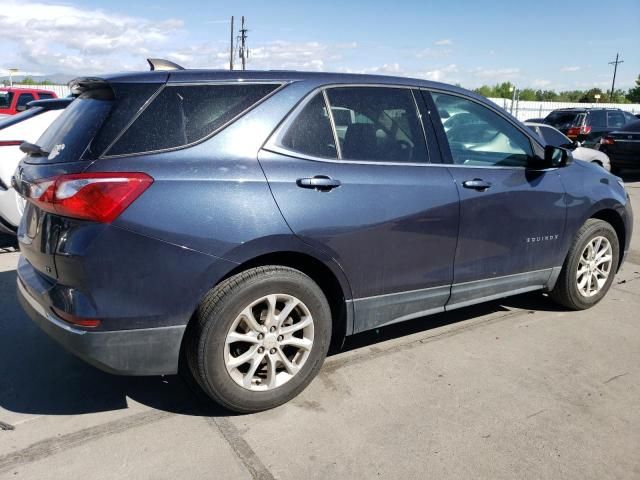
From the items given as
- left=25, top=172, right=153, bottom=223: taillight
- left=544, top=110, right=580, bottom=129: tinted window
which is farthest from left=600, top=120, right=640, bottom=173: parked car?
left=25, top=172, right=153, bottom=223: taillight

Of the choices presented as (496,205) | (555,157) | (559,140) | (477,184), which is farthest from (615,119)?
(477,184)

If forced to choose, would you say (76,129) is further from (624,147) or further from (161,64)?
(624,147)

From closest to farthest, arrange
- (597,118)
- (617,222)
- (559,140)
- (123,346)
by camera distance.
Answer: (123,346)
(617,222)
(559,140)
(597,118)

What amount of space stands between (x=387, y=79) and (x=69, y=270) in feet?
7.01

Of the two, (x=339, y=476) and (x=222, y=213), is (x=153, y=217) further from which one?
(x=339, y=476)

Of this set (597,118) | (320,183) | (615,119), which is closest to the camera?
(320,183)

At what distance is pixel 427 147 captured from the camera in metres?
3.47

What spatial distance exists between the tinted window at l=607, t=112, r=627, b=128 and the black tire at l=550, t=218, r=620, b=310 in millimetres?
13118

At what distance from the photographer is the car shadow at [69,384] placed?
118 inches

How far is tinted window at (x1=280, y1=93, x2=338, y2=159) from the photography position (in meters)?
2.94

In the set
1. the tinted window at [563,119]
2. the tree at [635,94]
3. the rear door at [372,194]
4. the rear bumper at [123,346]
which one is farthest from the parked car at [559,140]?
the tree at [635,94]

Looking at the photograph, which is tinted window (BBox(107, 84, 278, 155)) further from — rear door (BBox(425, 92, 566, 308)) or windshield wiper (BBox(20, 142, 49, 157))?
rear door (BBox(425, 92, 566, 308))

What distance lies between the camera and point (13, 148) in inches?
230

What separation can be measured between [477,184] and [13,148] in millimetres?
4805
